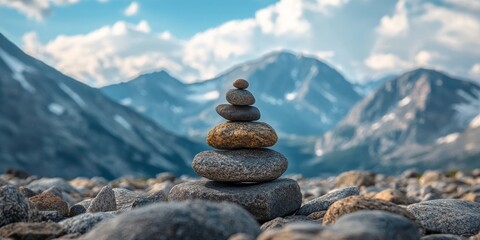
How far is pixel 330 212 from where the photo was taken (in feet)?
34.2

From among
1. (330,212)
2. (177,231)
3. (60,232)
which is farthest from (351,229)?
(60,232)

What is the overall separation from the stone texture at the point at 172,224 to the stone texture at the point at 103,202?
6483 mm

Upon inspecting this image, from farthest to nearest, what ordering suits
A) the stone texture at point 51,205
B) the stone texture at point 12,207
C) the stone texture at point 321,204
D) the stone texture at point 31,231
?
1. the stone texture at point 321,204
2. the stone texture at point 51,205
3. the stone texture at point 12,207
4. the stone texture at point 31,231

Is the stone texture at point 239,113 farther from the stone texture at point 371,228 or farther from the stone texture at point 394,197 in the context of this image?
the stone texture at point 371,228

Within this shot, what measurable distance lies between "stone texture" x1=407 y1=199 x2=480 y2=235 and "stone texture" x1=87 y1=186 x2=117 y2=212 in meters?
8.36

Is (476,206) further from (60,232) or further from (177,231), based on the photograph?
(60,232)

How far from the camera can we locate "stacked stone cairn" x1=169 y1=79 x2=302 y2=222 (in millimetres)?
14289

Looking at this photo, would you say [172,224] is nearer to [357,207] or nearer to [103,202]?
[357,207]

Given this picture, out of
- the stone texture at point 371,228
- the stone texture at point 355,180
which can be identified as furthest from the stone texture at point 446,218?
the stone texture at point 355,180

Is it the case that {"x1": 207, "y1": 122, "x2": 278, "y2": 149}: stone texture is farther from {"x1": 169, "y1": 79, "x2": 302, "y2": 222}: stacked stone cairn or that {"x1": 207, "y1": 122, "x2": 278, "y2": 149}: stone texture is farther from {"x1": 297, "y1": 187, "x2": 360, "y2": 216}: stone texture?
{"x1": 297, "y1": 187, "x2": 360, "y2": 216}: stone texture

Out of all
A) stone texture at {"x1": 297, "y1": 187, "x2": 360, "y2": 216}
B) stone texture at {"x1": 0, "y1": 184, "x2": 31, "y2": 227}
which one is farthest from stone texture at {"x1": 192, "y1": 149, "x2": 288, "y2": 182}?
stone texture at {"x1": 0, "y1": 184, "x2": 31, "y2": 227}

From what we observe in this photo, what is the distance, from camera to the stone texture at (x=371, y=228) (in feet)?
21.6

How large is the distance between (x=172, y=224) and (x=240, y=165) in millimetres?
7431

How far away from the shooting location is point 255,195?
14.2 meters
